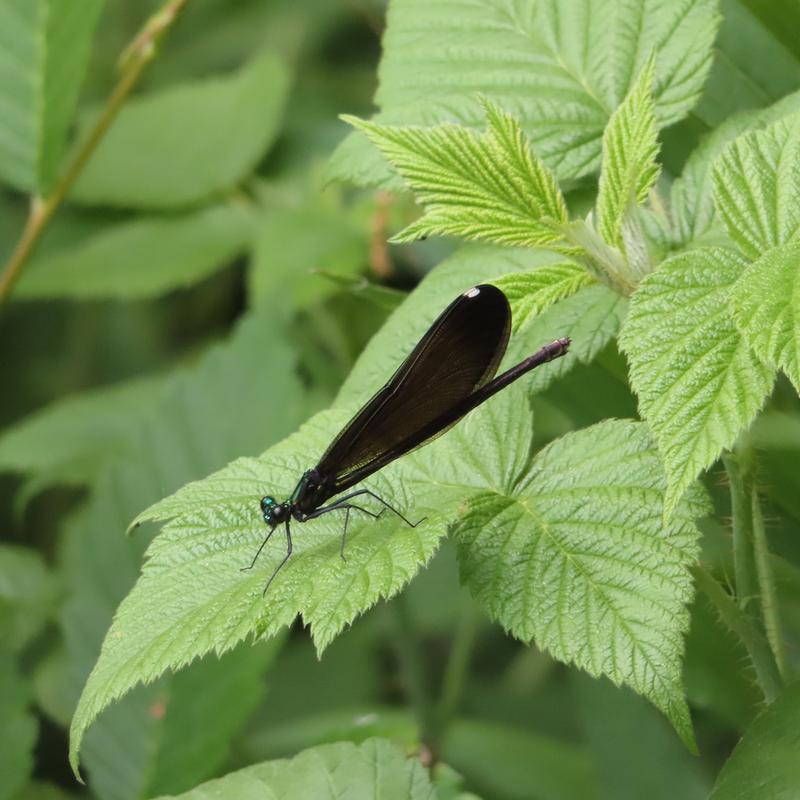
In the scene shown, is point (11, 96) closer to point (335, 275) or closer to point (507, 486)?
point (335, 275)

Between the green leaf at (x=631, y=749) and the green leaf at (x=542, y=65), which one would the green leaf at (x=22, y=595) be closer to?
the green leaf at (x=631, y=749)

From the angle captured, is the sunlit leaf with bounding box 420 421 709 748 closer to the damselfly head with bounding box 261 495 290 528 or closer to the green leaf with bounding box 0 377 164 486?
the damselfly head with bounding box 261 495 290 528

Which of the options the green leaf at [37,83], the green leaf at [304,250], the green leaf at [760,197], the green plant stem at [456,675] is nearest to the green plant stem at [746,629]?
the green leaf at [760,197]

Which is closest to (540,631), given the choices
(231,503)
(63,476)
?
(231,503)

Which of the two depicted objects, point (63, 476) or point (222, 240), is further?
point (222, 240)

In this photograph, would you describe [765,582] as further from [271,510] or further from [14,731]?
[14,731]

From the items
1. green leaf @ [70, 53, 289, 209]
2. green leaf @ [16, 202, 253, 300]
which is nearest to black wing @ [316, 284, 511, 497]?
green leaf @ [16, 202, 253, 300]
